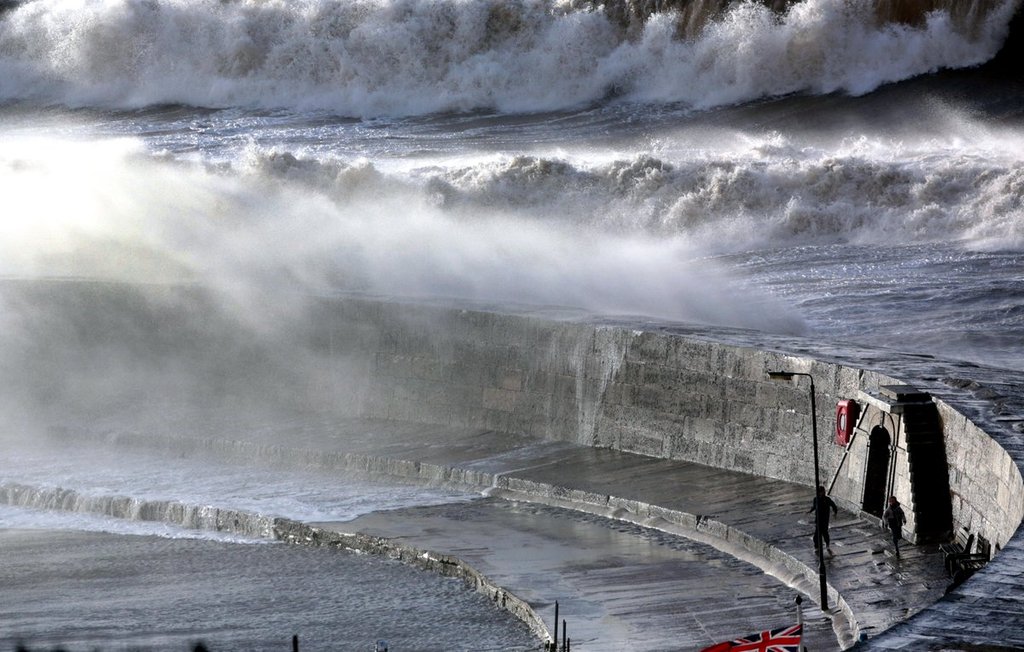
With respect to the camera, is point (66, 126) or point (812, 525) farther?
point (66, 126)

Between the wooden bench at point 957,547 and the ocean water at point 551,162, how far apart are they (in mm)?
7055

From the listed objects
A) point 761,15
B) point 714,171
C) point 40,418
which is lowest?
point 40,418

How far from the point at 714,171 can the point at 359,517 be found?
15.9m

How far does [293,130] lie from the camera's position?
49.5 metres

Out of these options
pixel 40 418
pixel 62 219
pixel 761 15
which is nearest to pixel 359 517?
pixel 40 418

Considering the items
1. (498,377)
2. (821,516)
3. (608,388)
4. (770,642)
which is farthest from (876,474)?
(770,642)

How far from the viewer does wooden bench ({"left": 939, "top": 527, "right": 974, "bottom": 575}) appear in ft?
55.0

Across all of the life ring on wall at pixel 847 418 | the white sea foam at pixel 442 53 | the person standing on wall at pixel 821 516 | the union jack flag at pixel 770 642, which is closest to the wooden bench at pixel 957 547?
the person standing on wall at pixel 821 516

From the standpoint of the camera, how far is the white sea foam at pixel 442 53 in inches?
1617

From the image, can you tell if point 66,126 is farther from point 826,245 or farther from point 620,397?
point 620,397

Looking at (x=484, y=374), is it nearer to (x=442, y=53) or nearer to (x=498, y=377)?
(x=498, y=377)

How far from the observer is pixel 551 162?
3678cm

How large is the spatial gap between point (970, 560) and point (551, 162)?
21.4 meters

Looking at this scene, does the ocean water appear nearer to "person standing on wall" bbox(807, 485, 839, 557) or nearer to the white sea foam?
the white sea foam
